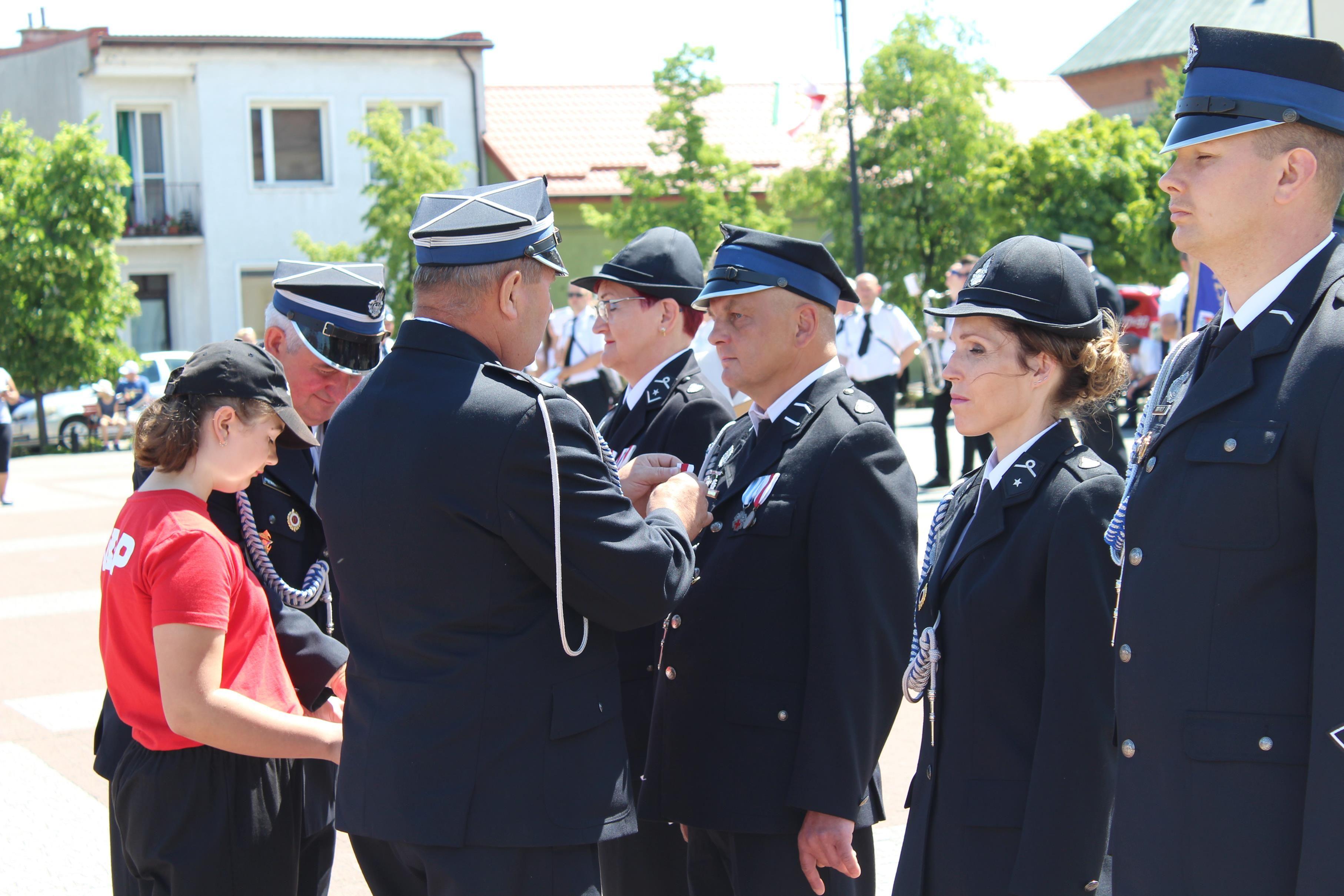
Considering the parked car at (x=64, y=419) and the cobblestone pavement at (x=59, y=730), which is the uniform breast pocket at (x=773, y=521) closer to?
the cobblestone pavement at (x=59, y=730)

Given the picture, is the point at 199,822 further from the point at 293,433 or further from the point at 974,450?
the point at 974,450

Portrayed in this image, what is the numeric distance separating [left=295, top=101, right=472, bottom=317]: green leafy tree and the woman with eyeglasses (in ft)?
74.1

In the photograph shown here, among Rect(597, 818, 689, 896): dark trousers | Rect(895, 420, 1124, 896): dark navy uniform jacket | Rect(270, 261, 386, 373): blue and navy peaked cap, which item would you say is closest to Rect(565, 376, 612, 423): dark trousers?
Rect(270, 261, 386, 373): blue and navy peaked cap

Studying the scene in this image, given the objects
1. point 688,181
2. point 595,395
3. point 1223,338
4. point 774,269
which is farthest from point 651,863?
point 688,181

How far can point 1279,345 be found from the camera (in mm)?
2096

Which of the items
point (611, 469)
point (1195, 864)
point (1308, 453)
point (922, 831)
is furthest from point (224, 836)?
point (1308, 453)

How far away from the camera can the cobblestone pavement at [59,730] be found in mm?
4953

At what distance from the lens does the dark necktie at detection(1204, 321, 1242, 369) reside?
2.23 meters

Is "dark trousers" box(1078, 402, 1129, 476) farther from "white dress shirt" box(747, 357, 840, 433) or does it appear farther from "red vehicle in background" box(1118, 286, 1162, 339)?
"red vehicle in background" box(1118, 286, 1162, 339)

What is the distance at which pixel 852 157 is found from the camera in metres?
26.0

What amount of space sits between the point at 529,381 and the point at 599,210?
31.0m

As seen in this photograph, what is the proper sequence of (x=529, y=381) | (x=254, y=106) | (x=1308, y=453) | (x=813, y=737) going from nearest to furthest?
(x=1308, y=453) < (x=529, y=381) < (x=813, y=737) < (x=254, y=106)

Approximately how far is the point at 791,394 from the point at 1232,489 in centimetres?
136

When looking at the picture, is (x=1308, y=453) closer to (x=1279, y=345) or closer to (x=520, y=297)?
(x=1279, y=345)
